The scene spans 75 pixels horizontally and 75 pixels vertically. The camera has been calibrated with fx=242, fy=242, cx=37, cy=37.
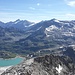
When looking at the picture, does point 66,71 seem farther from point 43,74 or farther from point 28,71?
point 28,71

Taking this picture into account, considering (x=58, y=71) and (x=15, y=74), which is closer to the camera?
(x=15, y=74)

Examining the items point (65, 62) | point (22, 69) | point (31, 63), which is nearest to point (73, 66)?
point (65, 62)

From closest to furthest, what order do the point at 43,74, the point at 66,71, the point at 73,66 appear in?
the point at 43,74 → the point at 66,71 → the point at 73,66

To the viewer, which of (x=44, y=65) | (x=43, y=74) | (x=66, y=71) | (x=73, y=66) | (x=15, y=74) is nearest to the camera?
(x=15, y=74)

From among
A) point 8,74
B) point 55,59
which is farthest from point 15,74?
point 55,59

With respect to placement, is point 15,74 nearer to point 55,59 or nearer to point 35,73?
point 35,73

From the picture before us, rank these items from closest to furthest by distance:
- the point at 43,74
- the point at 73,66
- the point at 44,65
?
the point at 43,74, the point at 44,65, the point at 73,66
